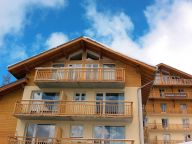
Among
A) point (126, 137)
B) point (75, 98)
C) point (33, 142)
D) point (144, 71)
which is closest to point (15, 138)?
point (33, 142)

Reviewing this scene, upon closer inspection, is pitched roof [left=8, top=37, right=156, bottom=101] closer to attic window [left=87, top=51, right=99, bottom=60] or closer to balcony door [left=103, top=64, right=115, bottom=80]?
attic window [left=87, top=51, right=99, bottom=60]

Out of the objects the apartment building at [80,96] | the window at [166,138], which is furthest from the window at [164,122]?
the apartment building at [80,96]

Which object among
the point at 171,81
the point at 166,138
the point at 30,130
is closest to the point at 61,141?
the point at 30,130

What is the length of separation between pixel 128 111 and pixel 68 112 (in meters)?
4.39

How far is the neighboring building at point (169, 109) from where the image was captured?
4359 cm

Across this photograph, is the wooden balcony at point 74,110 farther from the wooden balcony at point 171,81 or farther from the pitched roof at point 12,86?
the wooden balcony at point 171,81

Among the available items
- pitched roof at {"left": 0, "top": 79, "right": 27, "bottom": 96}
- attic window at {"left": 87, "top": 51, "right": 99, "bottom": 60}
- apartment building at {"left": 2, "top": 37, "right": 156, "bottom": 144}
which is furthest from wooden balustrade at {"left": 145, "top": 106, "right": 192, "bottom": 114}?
pitched roof at {"left": 0, "top": 79, "right": 27, "bottom": 96}

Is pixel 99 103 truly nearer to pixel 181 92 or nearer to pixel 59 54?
pixel 59 54

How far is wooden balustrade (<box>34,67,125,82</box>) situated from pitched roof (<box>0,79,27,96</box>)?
152cm

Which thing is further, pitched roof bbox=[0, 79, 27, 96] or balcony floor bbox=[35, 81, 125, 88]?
pitched roof bbox=[0, 79, 27, 96]

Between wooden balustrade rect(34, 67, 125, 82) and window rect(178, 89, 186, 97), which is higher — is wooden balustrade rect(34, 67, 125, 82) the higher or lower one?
the lower one

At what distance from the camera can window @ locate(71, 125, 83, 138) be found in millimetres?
19669

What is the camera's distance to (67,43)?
22.8 metres

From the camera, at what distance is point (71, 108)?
66.8 feet
